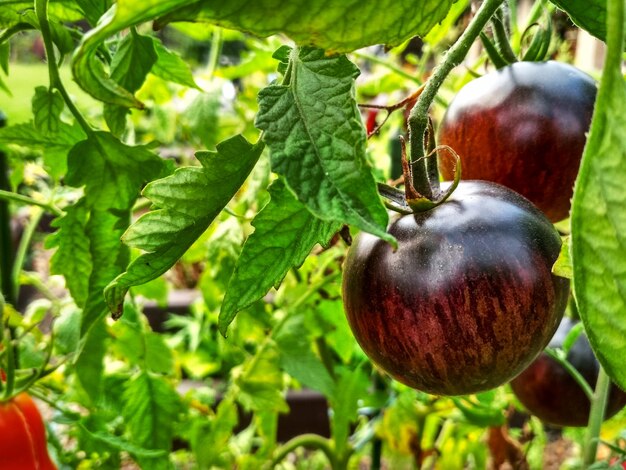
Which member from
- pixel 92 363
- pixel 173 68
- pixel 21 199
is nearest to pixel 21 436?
pixel 92 363

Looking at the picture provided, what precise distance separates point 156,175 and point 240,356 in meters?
0.80

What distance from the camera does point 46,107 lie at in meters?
0.45

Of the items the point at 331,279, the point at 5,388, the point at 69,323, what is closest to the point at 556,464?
the point at 331,279

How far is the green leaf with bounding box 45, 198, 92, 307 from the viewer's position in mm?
483

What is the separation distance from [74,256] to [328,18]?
1.12 feet

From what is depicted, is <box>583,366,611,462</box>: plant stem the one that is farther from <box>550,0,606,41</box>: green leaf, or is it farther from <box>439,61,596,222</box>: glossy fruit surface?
<box>550,0,606,41</box>: green leaf

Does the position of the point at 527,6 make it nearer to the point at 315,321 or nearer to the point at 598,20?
the point at 315,321

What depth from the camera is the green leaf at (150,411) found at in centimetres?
68

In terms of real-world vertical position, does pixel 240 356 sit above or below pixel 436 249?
below

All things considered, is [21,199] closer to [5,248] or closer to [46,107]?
[46,107]

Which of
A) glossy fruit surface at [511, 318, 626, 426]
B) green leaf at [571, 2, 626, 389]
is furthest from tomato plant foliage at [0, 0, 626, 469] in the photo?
glossy fruit surface at [511, 318, 626, 426]

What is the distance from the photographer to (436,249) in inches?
12.9

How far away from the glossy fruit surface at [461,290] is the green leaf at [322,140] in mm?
103

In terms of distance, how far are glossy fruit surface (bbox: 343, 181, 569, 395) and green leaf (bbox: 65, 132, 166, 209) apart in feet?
0.50
